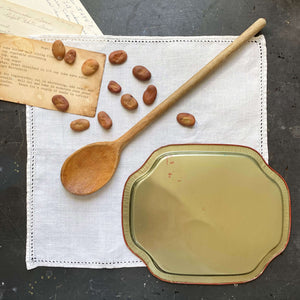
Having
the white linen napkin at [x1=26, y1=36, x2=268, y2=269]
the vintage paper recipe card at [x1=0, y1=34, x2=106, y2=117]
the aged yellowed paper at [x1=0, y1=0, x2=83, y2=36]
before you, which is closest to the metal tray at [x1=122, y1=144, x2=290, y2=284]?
the white linen napkin at [x1=26, y1=36, x2=268, y2=269]

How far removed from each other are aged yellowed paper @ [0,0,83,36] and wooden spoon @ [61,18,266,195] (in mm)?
189

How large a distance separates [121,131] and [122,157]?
1.6 inches

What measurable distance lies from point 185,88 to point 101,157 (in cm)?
17

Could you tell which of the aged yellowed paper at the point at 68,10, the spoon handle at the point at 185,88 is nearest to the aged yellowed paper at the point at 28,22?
the aged yellowed paper at the point at 68,10

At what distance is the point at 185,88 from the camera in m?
0.41

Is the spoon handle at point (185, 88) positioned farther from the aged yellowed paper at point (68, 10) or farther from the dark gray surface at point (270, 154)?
the aged yellowed paper at point (68, 10)

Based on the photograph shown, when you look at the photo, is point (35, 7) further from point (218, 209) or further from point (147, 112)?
point (218, 209)

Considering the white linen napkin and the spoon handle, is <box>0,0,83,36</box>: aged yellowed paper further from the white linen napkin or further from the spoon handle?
the spoon handle

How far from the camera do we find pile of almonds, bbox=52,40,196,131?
42 cm

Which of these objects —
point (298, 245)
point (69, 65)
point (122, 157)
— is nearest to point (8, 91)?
point (69, 65)

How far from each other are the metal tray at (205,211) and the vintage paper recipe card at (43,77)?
15 cm

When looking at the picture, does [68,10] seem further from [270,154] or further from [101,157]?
[270,154]

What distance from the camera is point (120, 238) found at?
42 centimetres

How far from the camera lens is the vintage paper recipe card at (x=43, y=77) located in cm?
42
